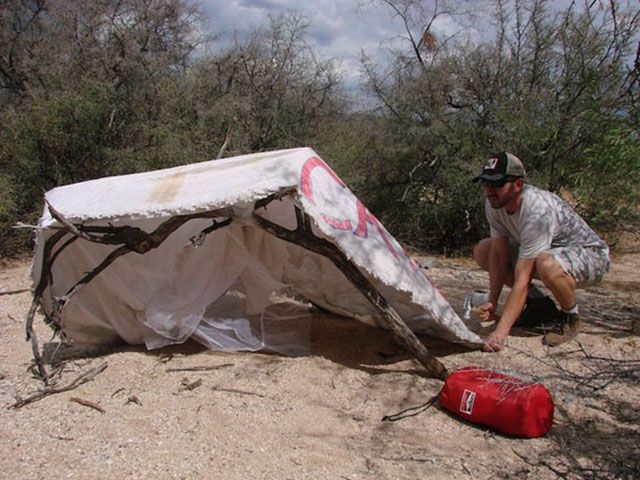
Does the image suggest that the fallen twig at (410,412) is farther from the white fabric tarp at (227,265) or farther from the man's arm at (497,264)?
the man's arm at (497,264)

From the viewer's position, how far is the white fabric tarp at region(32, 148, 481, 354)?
2.78 metres

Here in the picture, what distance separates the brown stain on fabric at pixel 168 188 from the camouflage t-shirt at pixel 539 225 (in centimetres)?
193

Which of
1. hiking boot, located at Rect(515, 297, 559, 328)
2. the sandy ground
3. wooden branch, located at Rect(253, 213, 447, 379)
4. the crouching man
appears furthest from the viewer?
hiking boot, located at Rect(515, 297, 559, 328)

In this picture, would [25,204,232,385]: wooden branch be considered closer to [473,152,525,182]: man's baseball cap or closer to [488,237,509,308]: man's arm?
[473,152,525,182]: man's baseball cap

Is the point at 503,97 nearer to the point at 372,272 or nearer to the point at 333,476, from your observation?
the point at 372,272

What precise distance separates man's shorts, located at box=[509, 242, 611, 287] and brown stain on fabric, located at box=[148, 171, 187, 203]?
2.12 metres

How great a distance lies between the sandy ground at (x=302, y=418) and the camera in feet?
7.52

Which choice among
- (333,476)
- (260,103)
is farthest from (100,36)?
(333,476)

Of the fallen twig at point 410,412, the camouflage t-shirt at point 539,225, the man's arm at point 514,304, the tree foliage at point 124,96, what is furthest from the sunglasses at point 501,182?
the tree foliage at point 124,96

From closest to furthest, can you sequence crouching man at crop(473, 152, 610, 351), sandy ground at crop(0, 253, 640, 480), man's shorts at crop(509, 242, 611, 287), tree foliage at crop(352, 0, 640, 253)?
sandy ground at crop(0, 253, 640, 480)
crouching man at crop(473, 152, 610, 351)
man's shorts at crop(509, 242, 611, 287)
tree foliage at crop(352, 0, 640, 253)

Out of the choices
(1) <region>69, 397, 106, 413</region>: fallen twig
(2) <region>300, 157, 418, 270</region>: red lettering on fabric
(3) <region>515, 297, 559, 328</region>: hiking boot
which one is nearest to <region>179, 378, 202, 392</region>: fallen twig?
(1) <region>69, 397, 106, 413</region>: fallen twig

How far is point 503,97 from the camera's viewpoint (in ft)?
→ 24.9

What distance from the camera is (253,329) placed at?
3.64 metres

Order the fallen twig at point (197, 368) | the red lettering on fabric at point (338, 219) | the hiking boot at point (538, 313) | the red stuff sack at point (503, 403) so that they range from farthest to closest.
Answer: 1. the hiking boot at point (538, 313)
2. the fallen twig at point (197, 368)
3. the red lettering on fabric at point (338, 219)
4. the red stuff sack at point (503, 403)
